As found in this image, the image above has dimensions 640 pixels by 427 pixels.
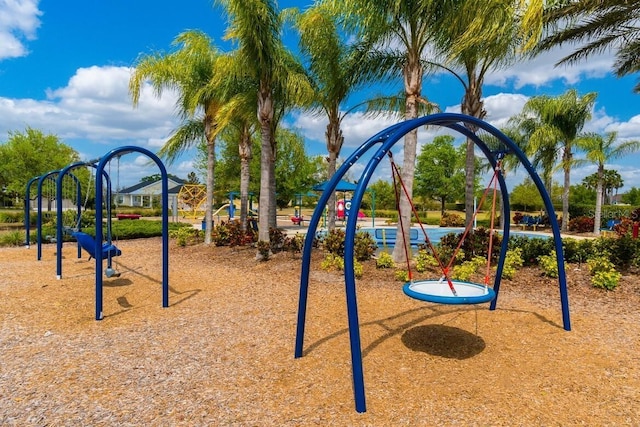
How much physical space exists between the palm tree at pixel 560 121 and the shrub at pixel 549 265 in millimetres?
12838

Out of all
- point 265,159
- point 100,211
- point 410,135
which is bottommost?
point 100,211

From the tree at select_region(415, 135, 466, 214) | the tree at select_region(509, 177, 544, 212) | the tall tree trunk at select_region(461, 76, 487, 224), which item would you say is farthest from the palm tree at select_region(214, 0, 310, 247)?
the tree at select_region(509, 177, 544, 212)

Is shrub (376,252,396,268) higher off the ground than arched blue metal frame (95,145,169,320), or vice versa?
arched blue metal frame (95,145,169,320)

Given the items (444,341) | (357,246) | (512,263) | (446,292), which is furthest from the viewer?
(357,246)

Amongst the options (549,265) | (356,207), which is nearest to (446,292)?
(356,207)

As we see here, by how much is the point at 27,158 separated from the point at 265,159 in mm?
17951

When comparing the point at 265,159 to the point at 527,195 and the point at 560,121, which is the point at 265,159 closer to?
the point at 560,121

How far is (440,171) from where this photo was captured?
3694cm

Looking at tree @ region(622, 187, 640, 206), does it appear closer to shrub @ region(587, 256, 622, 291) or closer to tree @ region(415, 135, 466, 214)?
tree @ region(415, 135, 466, 214)

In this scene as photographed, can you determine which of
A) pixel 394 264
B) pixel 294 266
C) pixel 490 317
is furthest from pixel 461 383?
pixel 294 266

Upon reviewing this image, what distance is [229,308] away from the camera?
19.3ft

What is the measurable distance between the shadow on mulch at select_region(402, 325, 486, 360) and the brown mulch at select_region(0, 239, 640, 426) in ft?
0.07

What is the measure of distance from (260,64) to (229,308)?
5818 millimetres

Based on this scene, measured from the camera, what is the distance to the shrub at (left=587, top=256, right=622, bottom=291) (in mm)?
6738
